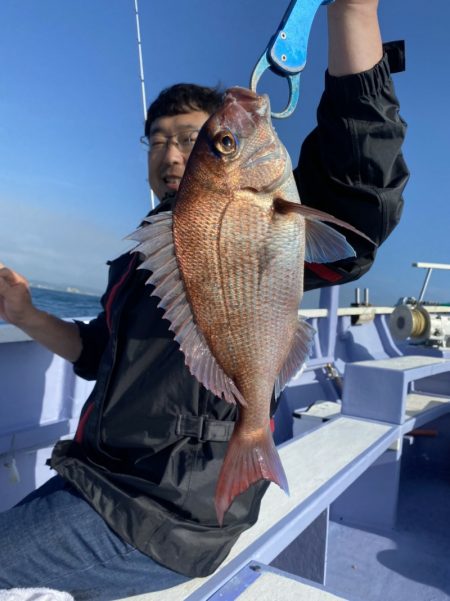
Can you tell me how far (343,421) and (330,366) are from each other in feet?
7.75

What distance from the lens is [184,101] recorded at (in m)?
2.17

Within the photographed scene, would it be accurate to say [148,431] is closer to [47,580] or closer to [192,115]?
[47,580]

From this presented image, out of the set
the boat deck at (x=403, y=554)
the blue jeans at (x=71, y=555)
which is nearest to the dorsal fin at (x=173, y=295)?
the blue jeans at (x=71, y=555)

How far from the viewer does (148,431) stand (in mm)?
1661

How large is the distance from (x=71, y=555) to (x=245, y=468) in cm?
73

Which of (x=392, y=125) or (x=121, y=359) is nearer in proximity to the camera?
(x=392, y=125)

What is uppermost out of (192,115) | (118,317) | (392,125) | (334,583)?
(192,115)

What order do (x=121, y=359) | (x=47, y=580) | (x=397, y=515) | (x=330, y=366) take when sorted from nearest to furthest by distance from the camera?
(x=47, y=580) < (x=121, y=359) < (x=397, y=515) < (x=330, y=366)

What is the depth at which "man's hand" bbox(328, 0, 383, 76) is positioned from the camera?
55.0 inches

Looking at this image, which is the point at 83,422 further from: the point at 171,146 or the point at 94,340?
the point at 171,146

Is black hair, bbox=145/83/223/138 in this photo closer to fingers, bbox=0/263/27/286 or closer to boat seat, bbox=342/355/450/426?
fingers, bbox=0/263/27/286

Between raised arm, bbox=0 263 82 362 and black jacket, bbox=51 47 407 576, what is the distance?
0.60m

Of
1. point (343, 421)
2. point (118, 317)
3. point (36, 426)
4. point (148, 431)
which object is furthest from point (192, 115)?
point (343, 421)

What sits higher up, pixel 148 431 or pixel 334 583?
pixel 148 431
